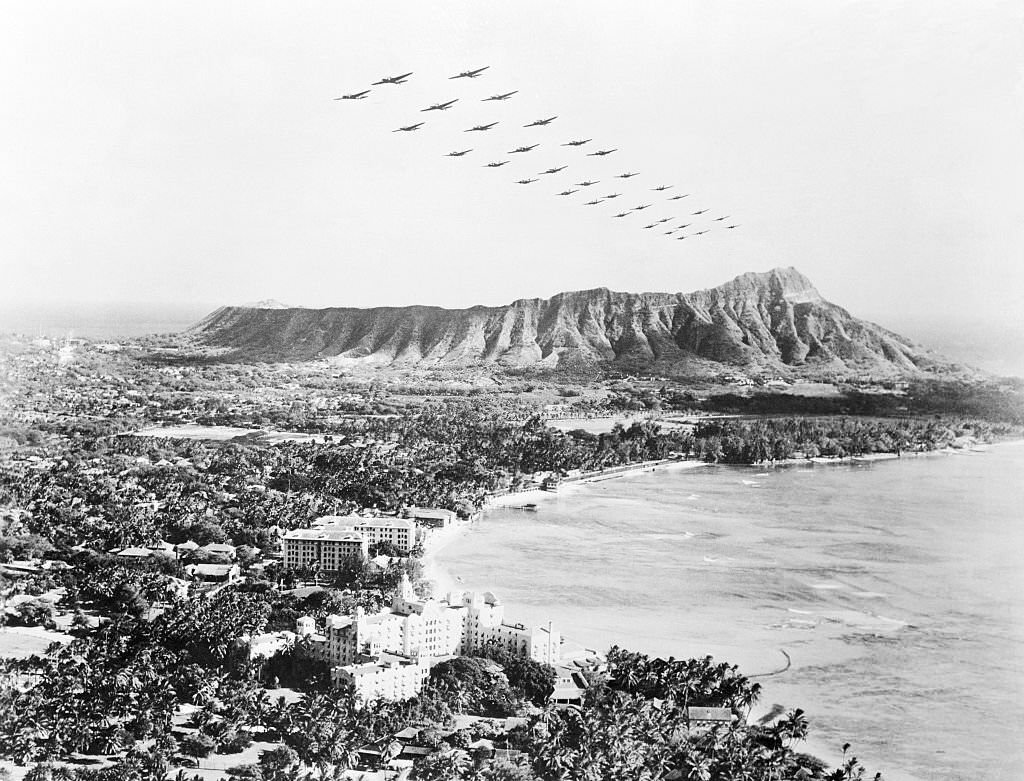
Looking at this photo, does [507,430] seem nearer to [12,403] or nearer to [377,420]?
[377,420]

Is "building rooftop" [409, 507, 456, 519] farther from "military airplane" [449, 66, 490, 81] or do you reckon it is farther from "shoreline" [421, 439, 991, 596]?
"military airplane" [449, 66, 490, 81]

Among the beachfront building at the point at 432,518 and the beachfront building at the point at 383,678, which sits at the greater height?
the beachfront building at the point at 432,518

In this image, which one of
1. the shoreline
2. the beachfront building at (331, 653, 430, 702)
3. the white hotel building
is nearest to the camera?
the beachfront building at (331, 653, 430, 702)

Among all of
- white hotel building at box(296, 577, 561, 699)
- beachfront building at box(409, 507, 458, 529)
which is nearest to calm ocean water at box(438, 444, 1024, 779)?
beachfront building at box(409, 507, 458, 529)

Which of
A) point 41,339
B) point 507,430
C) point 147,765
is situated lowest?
point 147,765

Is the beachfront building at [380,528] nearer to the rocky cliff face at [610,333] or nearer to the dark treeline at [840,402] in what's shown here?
the rocky cliff face at [610,333]

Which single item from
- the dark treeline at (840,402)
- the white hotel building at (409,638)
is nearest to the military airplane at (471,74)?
the white hotel building at (409,638)

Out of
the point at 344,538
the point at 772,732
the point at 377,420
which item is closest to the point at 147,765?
the point at 772,732
